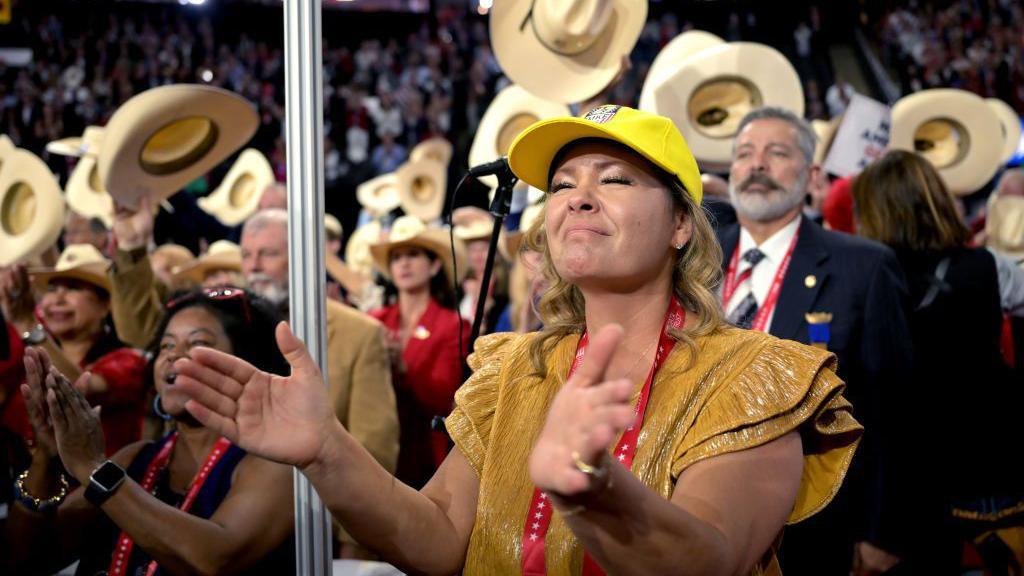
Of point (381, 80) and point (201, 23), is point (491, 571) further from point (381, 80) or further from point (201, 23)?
point (201, 23)

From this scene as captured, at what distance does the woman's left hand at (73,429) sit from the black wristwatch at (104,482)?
0.11 feet

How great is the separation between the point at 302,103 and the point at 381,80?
14890 millimetres

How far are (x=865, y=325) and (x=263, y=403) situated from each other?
198cm

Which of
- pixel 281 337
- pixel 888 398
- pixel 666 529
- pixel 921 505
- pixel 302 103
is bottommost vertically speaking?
pixel 921 505

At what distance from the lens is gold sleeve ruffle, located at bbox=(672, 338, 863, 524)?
5.21 ft

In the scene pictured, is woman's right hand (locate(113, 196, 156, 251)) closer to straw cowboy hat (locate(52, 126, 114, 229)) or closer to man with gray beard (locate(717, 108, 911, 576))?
man with gray beard (locate(717, 108, 911, 576))

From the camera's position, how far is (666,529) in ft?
4.42

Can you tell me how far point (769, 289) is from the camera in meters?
3.07

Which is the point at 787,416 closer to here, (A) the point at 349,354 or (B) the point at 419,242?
(A) the point at 349,354

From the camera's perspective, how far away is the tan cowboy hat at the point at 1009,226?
5.07 metres

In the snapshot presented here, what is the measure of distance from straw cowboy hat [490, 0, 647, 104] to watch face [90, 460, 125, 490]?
204 centimetres

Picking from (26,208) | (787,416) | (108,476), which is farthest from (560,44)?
(26,208)

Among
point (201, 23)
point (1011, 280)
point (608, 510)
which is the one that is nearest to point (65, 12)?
point (201, 23)

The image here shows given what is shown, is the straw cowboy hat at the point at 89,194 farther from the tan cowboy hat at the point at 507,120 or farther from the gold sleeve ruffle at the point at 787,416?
the gold sleeve ruffle at the point at 787,416
